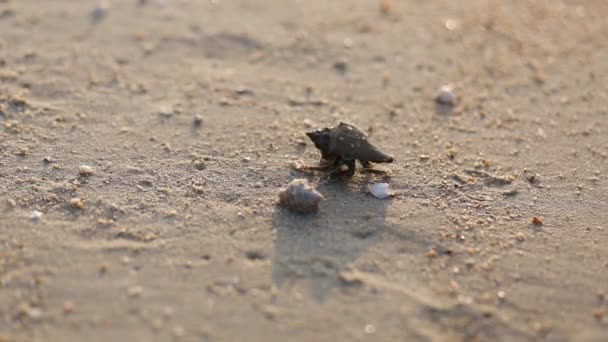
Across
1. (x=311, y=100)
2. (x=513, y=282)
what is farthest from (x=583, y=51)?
(x=513, y=282)

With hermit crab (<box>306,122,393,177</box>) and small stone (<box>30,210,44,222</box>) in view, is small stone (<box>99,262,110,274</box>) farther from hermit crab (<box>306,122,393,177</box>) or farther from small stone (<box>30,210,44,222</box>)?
hermit crab (<box>306,122,393,177</box>)

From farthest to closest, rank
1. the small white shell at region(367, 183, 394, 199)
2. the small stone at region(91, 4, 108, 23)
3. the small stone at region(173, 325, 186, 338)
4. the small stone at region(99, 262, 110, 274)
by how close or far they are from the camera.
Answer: the small stone at region(91, 4, 108, 23) → the small white shell at region(367, 183, 394, 199) → the small stone at region(99, 262, 110, 274) → the small stone at region(173, 325, 186, 338)

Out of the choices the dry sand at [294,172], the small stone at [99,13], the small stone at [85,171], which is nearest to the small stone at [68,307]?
the dry sand at [294,172]

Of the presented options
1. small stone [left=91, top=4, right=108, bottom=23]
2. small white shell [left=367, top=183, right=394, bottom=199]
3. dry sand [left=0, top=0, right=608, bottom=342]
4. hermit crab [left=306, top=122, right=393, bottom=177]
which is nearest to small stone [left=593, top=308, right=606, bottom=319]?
dry sand [left=0, top=0, right=608, bottom=342]

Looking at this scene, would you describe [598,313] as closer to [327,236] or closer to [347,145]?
[327,236]

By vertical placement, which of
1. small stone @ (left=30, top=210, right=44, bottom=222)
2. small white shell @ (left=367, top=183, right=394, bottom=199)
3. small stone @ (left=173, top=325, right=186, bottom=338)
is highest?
small white shell @ (left=367, top=183, right=394, bottom=199)

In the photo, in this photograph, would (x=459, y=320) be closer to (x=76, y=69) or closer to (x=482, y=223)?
(x=482, y=223)
